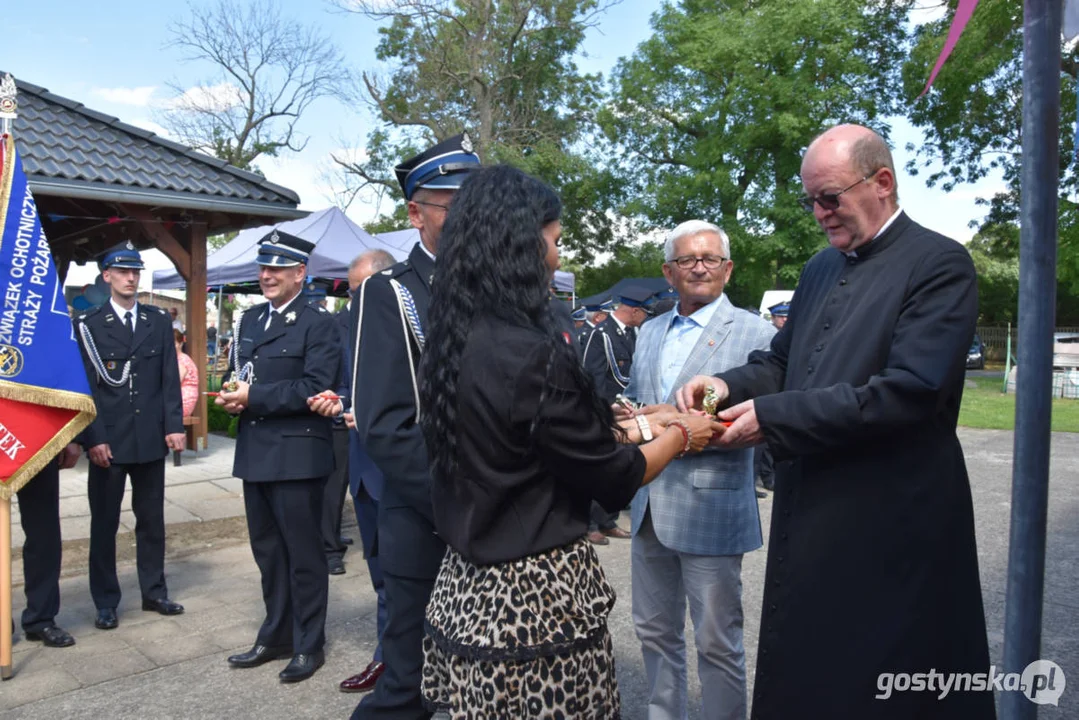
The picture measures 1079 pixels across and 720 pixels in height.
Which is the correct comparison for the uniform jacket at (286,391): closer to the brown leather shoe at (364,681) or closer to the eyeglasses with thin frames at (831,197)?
the brown leather shoe at (364,681)

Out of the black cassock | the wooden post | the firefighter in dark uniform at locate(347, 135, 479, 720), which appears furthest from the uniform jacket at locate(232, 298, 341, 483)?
the wooden post

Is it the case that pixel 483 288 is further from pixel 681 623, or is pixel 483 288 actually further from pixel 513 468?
pixel 681 623

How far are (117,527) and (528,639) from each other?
414cm

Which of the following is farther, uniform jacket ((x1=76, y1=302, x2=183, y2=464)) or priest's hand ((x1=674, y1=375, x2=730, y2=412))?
uniform jacket ((x1=76, y1=302, x2=183, y2=464))

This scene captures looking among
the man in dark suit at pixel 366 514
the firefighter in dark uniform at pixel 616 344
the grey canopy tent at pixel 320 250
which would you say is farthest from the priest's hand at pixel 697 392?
the grey canopy tent at pixel 320 250

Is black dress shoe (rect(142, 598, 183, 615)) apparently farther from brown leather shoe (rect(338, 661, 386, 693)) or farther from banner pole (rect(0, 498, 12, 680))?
brown leather shoe (rect(338, 661, 386, 693))

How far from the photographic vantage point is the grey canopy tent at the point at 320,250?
38.3 feet

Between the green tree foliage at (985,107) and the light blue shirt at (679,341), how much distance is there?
59.2 feet

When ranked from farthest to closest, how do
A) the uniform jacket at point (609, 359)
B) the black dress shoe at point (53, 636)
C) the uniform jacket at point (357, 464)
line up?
the uniform jacket at point (609, 359)
the black dress shoe at point (53, 636)
the uniform jacket at point (357, 464)

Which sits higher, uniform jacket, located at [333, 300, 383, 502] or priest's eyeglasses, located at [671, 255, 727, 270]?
priest's eyeglasses, located at [671, 255, 727, 270]

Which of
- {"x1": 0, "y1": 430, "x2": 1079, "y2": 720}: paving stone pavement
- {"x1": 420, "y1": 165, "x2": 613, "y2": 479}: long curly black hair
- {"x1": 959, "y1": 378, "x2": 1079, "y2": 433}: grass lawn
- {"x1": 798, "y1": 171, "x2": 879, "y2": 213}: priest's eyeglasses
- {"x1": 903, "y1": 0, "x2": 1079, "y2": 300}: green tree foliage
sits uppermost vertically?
{"x1": 903, "y1": 0, "x2": 1079, "y2": 300}: green tree foliage

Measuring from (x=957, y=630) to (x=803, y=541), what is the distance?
1.38ft

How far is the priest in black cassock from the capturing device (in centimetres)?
209

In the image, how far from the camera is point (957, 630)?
2107mm
